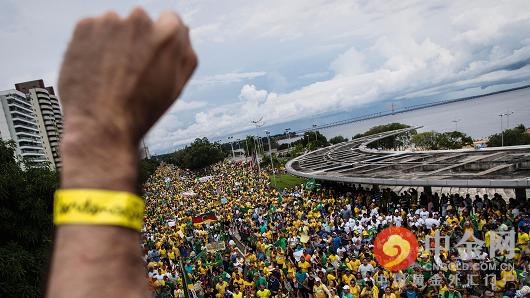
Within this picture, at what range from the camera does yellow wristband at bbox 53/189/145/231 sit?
882 millimetres

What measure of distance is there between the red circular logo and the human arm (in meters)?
9.41

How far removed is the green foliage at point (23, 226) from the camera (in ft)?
26.7

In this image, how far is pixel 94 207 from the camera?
0.88 meters

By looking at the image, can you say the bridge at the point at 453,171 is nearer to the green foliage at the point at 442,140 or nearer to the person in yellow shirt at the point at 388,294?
the person in yellow shirt at the point at 388,294

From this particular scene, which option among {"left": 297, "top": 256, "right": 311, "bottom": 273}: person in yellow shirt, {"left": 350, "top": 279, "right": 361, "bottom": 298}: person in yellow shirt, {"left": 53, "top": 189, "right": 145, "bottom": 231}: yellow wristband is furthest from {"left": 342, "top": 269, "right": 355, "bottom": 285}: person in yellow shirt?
{"left": 53, "top": 189, "right": 145, "bottom": 231}: yellow wristband

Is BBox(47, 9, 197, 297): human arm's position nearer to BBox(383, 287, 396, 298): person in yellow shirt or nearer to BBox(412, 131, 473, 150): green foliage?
BBox(383, 287, 396, 298): person in yellow shirt

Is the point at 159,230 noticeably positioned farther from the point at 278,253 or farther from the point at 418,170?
the point at 418,170

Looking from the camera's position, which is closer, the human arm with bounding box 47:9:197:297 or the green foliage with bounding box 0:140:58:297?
the human arm with bounding box 47:9:197:297

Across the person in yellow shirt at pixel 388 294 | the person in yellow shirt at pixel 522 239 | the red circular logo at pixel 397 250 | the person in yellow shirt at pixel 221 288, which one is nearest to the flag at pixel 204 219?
the person in yellow shirt at pixel 221 288

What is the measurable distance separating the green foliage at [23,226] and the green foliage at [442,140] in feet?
223

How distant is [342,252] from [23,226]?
9.30 metres

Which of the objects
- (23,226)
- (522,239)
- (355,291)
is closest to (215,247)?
(355,291)

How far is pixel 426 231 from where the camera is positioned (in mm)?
13461

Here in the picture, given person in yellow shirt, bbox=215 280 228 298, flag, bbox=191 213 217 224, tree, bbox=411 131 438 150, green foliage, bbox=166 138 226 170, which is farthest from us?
green foliage, bbox=166 138 226 170
